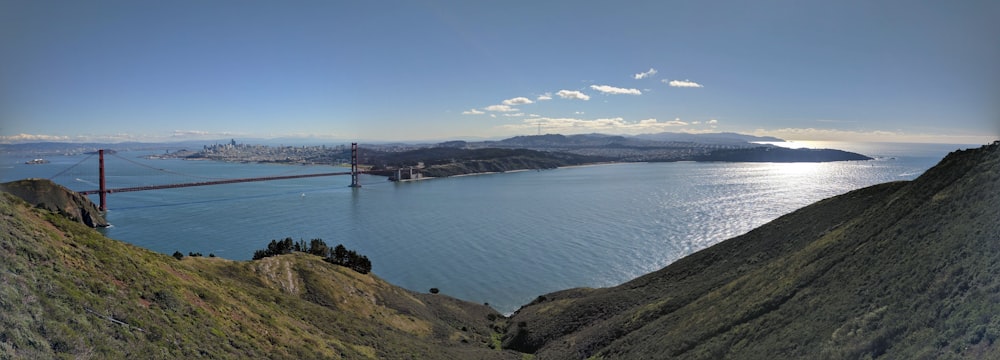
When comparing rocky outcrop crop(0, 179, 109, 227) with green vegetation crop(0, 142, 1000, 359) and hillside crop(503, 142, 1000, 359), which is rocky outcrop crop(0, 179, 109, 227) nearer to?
green vegetation crop(0, 142, 1000, 359)

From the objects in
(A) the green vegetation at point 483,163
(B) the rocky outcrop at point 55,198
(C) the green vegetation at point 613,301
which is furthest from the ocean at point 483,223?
(A) the green vegetation at point 483,163

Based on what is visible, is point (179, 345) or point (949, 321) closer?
point (949, 321)

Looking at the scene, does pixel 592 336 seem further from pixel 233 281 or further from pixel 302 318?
pixel 233 281

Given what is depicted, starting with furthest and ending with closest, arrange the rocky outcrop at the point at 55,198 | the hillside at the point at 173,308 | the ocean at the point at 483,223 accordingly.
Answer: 1. the rocky outcrop at the point at 55,198
2. the ocean at the point at 483,223
3. the hillside at the point at 173,308

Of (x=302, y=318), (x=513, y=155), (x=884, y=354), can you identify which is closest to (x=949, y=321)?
(x=884, y=354)

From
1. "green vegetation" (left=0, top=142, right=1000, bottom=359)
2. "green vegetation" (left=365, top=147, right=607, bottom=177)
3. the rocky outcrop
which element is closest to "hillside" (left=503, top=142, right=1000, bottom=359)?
"green vegetation" (left=0, top=142, right=1000, bottom=359)

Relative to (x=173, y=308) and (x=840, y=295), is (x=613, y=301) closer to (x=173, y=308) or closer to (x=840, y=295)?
(x=840, y=295)

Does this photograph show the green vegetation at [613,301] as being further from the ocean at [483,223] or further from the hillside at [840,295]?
the ocean at [483,223]
